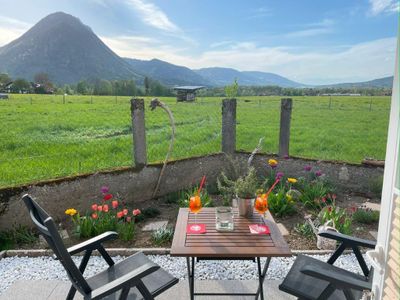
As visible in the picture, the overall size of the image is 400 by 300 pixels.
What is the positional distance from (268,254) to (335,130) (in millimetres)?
6906

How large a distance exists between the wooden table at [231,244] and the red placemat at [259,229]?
0.03 m

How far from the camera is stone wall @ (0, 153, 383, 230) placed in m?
3.63

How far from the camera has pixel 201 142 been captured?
575cm

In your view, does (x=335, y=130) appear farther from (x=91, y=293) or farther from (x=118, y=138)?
(x=91, y=293)

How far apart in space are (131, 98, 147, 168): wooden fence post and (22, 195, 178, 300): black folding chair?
233cm

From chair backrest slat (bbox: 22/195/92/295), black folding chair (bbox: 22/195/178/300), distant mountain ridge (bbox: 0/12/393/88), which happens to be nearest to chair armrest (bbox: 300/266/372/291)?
black folding chair (bbox: 22/195/178/300)

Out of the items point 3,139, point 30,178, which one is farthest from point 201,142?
point 3,139

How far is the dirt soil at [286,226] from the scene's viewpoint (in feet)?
11.5

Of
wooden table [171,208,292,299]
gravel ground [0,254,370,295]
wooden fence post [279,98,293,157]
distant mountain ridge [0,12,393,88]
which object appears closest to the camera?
wooden table [171,208,292,299]

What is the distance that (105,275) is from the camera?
2.29 m

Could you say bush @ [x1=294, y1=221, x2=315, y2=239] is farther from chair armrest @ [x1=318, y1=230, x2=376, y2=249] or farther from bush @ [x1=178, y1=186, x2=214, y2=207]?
chair armrest @ [x1=318, y1=230, x2=376, y2=249]

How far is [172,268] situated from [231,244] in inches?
44.8

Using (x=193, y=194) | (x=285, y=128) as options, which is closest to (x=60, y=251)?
(x=193, y=194)

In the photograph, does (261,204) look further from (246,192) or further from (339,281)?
(339,281)
